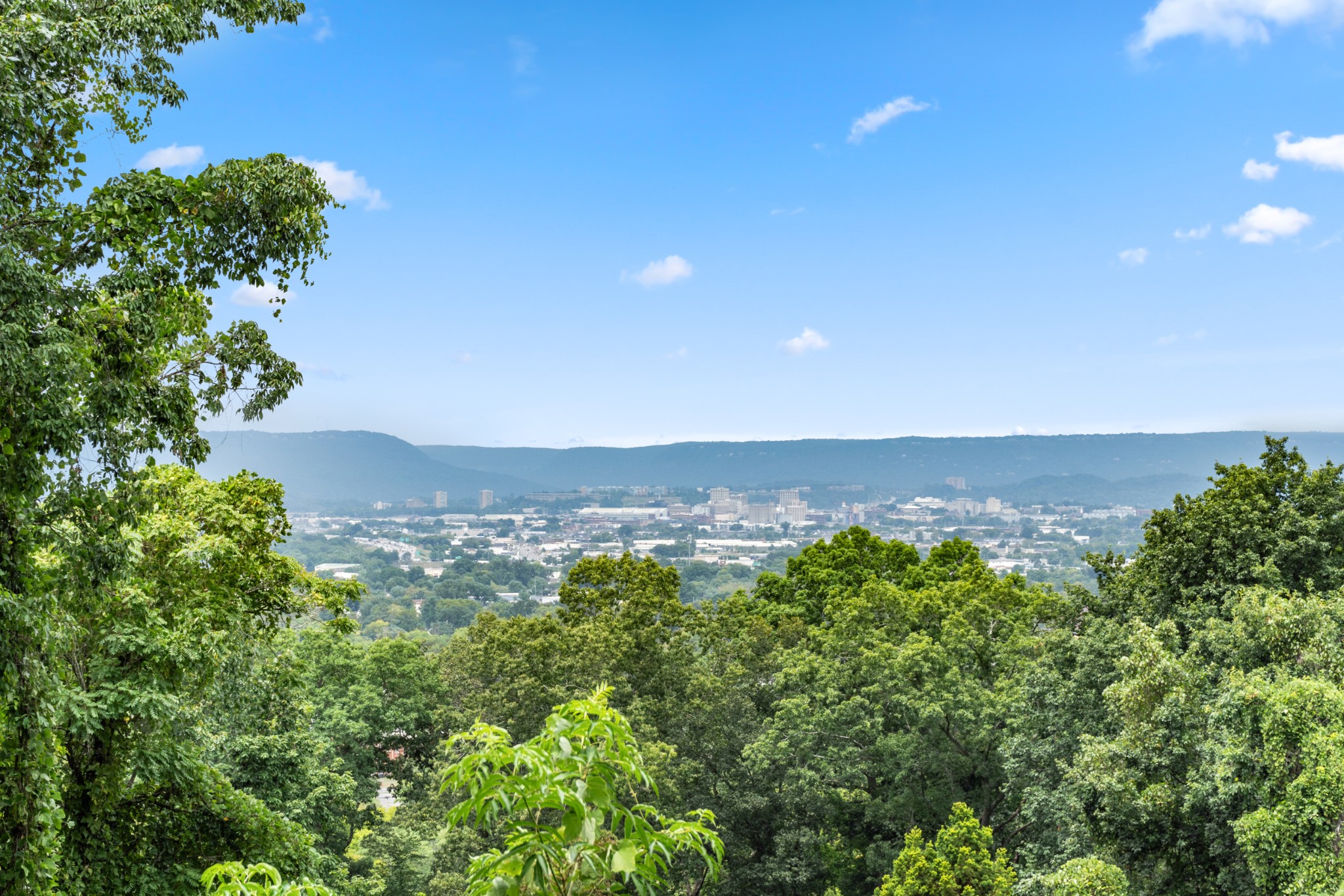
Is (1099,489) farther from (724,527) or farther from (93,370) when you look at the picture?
(93,370)

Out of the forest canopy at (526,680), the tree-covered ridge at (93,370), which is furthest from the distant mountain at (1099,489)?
the tree-covered ridge at (93,370)

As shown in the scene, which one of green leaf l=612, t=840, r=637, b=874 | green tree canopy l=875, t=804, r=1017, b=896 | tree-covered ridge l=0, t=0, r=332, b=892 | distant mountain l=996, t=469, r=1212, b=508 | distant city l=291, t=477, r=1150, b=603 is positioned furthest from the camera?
distant mountain l=996, t=469, r=1212, b=508

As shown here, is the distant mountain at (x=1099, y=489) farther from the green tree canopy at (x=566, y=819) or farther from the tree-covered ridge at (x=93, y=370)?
the green tree canopy at (x=566, y=819)

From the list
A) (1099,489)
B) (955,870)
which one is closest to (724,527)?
(1099,489)

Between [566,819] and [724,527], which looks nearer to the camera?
[566,819]

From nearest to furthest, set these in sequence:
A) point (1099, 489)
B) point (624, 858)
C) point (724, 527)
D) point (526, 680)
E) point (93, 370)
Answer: point (624, 858), point (93, 370), point (526, 680), point (724, 527), point (1099, 489)

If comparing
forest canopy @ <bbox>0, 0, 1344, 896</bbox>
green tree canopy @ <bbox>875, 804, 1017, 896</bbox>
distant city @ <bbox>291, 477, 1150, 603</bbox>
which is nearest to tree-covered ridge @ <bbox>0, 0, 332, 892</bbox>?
forest canopy @ <bbox>0, 0, 1344, 896</bbox>

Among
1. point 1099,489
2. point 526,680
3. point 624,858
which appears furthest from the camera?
point 1099,489

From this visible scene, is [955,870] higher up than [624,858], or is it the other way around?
[624,858]

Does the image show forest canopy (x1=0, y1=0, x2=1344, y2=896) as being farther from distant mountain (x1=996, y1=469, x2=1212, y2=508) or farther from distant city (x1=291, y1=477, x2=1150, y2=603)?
distant mountain (x1=996, y1=469, x2=1212, y2=508)

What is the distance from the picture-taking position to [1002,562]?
282 ft

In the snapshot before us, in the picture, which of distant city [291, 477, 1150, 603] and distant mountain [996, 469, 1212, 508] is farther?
distant mountain [996, 469, 1212, 508]

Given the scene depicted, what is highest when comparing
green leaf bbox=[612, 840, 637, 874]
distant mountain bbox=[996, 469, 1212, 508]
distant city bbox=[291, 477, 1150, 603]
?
green leaf bbox=[612, 840, 637, 874]

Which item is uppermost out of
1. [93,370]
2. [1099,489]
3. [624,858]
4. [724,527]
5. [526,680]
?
[93,370]
